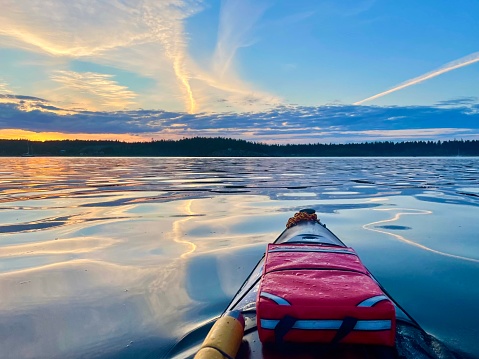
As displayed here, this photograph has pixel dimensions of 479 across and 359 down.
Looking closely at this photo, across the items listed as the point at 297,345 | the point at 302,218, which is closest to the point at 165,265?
the point at 302,218

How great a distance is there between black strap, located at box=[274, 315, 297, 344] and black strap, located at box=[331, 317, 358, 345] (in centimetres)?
30

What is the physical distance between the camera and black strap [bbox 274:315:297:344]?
8.64ft

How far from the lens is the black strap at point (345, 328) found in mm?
2615

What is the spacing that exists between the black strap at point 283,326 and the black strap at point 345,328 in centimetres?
30

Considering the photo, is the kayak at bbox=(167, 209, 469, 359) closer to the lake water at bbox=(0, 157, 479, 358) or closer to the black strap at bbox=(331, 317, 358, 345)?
the black strap at bbox=(331, 317, 358, 345)

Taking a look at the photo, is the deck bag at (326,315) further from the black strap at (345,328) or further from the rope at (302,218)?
the rope at (302,218)

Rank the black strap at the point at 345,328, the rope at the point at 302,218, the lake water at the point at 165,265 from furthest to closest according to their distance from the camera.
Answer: the rope at the point at 302,218, the lake water at the point at 165,265, the black strap at the point at 345,328

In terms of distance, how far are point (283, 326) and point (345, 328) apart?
41 centimetres

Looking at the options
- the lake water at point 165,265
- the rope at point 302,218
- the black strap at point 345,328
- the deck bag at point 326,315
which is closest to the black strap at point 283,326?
the deck bag at point 326,315

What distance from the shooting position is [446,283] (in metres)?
6.07

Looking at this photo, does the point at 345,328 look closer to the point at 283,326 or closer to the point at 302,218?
the point at 283,326

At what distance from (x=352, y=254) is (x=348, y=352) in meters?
1.32

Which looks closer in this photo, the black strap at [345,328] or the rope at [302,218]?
the black strap at [345,328]

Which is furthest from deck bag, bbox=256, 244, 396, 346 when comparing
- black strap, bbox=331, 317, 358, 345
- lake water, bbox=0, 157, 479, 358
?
lake water, bbox=0, 157, 479, 358
